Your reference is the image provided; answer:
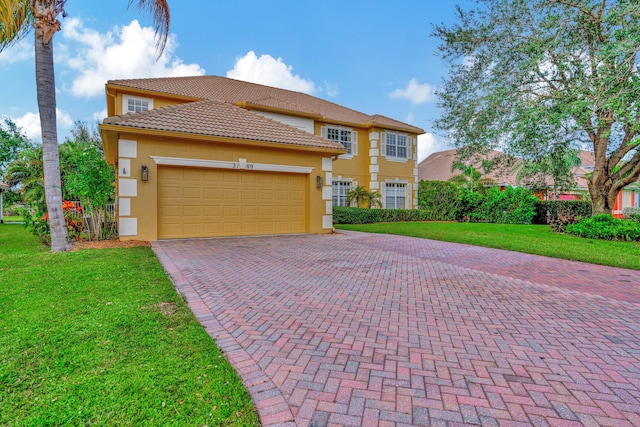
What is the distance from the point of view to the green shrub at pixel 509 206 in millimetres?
19219

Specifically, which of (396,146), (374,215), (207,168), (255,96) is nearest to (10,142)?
(255,96)

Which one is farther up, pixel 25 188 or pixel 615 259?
pixel 25 188

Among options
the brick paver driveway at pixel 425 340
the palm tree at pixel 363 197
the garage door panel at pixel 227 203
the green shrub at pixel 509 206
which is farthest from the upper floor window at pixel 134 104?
the green shrub at pixel 509 206

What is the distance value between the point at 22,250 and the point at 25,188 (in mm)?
16223

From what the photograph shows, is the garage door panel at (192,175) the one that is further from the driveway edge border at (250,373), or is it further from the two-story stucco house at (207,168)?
the driveway edge border at (250,373)

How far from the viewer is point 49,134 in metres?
8.05

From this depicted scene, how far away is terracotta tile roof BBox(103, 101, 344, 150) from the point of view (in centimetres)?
969

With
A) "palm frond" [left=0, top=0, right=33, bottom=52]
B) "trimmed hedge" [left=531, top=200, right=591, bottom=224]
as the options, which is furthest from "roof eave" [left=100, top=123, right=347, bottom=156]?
"trimmed hedge" [left=531, top=200, right=591, bottom=224]

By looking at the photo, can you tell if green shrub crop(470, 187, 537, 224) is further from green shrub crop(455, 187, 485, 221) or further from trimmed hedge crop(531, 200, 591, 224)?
trimmed hedge crop(531, 200, 591, 224)

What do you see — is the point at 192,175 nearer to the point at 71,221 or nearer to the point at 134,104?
the point at 71,221

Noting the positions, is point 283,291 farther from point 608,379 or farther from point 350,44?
point 350,44

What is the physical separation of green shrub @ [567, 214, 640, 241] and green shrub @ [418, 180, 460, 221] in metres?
7.93

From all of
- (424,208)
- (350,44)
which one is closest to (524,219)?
(424,208)

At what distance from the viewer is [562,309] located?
14.3ft
